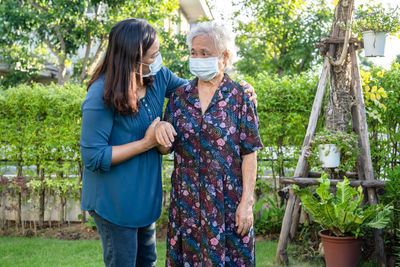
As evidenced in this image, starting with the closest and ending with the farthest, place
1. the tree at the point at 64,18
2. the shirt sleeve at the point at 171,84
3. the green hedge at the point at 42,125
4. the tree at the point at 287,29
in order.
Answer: the shirt sleeve at the point at 171,84
the green hedge at the point at 42,125
the tree at the point at 64,18
the tree at the point at 287,29

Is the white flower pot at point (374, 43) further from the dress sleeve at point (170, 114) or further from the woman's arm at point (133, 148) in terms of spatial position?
the woman's arm at point (133, 148)

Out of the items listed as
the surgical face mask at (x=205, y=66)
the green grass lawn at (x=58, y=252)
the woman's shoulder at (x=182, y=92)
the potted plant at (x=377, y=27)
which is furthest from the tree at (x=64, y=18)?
the surgical face mask at (x=205, y=66)

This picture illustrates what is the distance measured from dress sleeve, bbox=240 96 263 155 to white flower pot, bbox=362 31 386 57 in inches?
99.6

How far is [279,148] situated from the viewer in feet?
17.2

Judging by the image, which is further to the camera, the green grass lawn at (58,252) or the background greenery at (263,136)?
the background greenery at (263,136)

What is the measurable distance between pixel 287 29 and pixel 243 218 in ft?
40.2

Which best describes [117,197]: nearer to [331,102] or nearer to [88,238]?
[331,102]

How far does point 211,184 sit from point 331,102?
8.76ft

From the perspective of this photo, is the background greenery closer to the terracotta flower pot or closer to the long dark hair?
the terracotta flower pot

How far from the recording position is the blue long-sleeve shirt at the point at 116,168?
77.3 inches

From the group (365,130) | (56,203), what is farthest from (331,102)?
(56,203)

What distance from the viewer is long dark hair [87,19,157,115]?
195 cm

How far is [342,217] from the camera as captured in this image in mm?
3695

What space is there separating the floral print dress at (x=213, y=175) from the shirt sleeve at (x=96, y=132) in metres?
0.43
